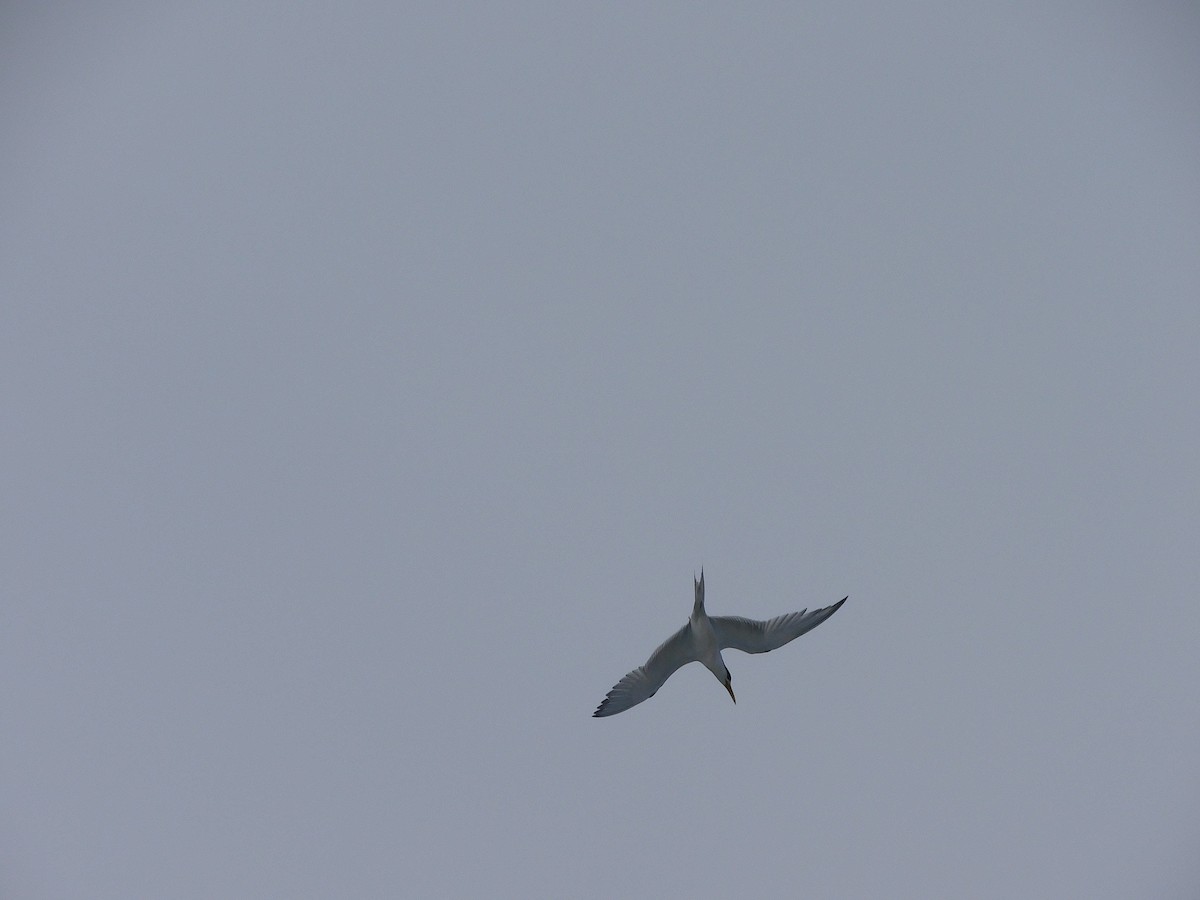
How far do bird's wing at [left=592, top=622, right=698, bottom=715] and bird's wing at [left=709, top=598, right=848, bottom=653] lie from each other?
938mm

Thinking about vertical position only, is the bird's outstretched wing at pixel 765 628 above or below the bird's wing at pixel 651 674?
above

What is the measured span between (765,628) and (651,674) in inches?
136

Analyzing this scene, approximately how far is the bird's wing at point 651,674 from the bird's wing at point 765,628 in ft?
3.08

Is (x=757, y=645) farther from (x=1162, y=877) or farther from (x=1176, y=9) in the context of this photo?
(x=1176, y=9)

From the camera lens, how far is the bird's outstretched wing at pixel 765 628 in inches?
982

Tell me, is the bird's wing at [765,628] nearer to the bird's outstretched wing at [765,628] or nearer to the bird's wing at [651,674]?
the bird's outstretched wing at [765,628]

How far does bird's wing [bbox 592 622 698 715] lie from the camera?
2577 centimetres

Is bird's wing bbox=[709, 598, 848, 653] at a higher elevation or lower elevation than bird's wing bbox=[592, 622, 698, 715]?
higher

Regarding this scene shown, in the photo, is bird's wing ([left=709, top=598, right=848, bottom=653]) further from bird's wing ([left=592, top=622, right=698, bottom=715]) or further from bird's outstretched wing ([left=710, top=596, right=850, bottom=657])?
bird's wing ([left=592, top=622, right=698, bottom=715])

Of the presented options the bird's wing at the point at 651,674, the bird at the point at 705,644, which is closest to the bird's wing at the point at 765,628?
the bird at the point at 705,644

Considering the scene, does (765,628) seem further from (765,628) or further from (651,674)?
(651,674)

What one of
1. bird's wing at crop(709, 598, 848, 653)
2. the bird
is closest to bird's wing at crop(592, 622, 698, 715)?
the bird

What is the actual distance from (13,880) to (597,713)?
107m

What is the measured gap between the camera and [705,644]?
84.3ft
